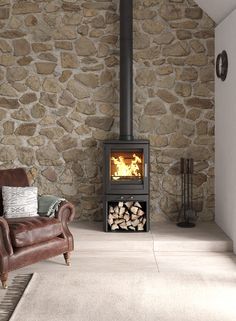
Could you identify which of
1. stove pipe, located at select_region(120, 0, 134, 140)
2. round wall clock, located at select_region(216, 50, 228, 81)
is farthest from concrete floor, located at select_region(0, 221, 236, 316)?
round wall clock, located at select_region(216, 50, 228, 81)

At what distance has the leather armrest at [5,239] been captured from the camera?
419cm

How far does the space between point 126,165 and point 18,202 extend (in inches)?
58.5

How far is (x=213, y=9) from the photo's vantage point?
5656 mm

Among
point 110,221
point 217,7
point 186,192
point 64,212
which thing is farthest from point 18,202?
point 217,7

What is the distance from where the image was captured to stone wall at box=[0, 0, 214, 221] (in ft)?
19.7

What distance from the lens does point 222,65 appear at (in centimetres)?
556

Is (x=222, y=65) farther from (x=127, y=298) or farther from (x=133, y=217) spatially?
(x=127, y=298)

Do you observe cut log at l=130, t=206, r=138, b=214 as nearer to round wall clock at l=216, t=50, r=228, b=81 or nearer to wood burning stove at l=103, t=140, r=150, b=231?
wood burning stove at l=103, t=140, r=150, b=231

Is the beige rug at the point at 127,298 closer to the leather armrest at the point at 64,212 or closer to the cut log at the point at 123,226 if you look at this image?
the leather armrest at the point at 64,212

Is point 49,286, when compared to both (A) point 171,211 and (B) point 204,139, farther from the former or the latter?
(B) point 204,139

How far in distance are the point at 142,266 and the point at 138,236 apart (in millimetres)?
739

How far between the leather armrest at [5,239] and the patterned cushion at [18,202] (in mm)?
523

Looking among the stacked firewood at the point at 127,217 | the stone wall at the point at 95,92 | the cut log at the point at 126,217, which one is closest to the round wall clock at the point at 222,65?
the stone wall at the point at 95,92

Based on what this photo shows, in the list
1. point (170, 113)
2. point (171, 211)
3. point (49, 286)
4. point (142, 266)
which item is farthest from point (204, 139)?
point (49, 286)
